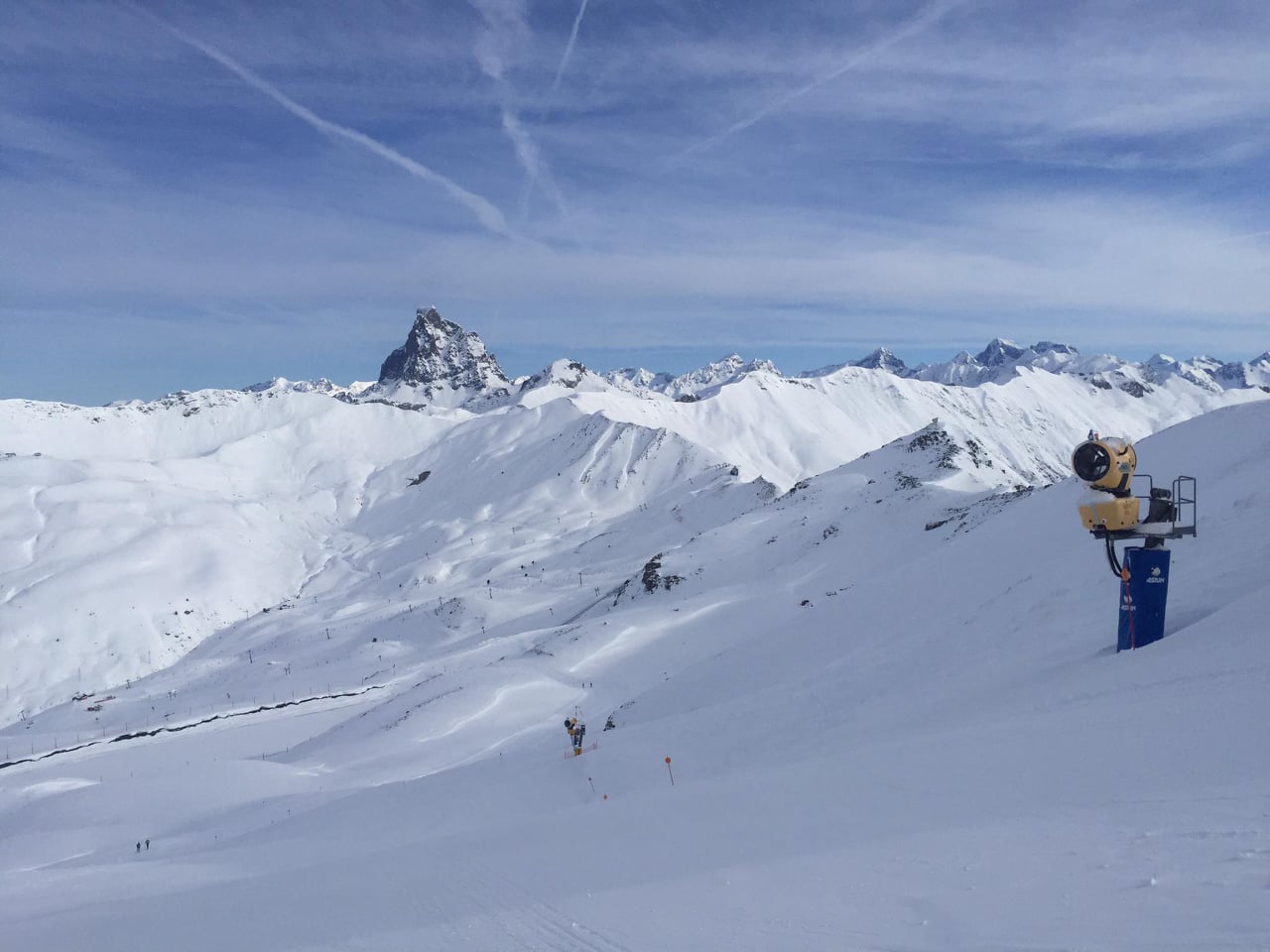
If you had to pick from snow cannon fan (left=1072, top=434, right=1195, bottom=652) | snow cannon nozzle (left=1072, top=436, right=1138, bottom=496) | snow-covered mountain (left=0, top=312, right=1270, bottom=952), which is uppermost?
snow cannon nozzle (left=1072, top=436, right=1138, bottom=496)

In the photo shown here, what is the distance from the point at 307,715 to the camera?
4950 centimetres

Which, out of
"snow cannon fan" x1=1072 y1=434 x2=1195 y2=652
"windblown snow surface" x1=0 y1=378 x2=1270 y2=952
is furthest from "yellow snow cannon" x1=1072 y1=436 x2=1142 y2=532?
"windblown snow surface" x1=0 y1=378 x2=1270 y2=952

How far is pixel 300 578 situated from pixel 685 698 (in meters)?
122

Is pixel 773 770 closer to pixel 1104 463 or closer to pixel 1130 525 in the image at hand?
pixel 1130 525

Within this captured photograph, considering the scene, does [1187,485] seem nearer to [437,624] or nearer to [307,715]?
[307,715]

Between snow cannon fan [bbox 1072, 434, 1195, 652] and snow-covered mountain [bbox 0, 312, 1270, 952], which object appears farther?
snow cannon fan [bbox 1072, 434, 1195, 652]

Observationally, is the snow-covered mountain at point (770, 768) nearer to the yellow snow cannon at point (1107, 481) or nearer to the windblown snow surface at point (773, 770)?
the windblown snow surface at point (773, 770)

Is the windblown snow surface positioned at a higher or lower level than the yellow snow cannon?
lower

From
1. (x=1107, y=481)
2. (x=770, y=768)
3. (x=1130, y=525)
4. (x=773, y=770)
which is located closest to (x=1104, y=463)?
(x=1107, y=481)

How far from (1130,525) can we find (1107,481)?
3.09 feet

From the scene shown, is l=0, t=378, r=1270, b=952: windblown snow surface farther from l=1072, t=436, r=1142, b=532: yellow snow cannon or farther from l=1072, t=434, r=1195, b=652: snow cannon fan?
l=1072, t=436, r=1142, b=532: yellow snow cannon

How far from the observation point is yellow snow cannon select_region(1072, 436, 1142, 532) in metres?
11.5

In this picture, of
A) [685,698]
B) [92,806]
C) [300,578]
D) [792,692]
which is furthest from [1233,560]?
[300,578]

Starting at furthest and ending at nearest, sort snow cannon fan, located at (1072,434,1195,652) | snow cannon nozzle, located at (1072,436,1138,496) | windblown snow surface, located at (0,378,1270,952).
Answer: snow cannon fan, located at (1072,434,1195,652)
snow cannon nozzle, located at (1072,436,1138,496)
windblown snow surface, located at (0,378,1270,952)
